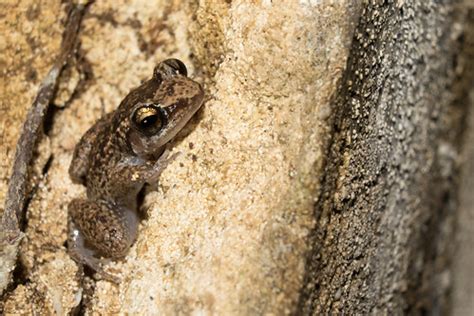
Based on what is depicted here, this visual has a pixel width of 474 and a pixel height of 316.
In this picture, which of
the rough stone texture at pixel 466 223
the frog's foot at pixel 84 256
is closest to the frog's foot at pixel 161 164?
the frog's foot at pixel 84 256

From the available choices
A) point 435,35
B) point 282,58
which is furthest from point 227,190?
point 435,35

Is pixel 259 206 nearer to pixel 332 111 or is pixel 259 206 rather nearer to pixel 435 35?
pixel 332 111

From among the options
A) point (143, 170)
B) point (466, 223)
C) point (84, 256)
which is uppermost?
point (466, 223)

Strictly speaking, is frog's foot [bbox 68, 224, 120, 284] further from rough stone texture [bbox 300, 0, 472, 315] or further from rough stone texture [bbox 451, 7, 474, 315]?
rough stone texture [bbox 451, 7, 474, 315]

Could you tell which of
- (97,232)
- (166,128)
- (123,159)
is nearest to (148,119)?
(166,128)

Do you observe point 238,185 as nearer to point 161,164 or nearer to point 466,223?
point 161,164

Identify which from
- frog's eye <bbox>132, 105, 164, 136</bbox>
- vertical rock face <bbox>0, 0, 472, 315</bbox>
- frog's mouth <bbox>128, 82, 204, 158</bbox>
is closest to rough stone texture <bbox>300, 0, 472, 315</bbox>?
vertical rock face <bbox>0, 0, 472, 315</bbox>

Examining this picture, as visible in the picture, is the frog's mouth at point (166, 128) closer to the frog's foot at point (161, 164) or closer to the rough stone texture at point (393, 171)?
the frog's foot at point (161, 164)
